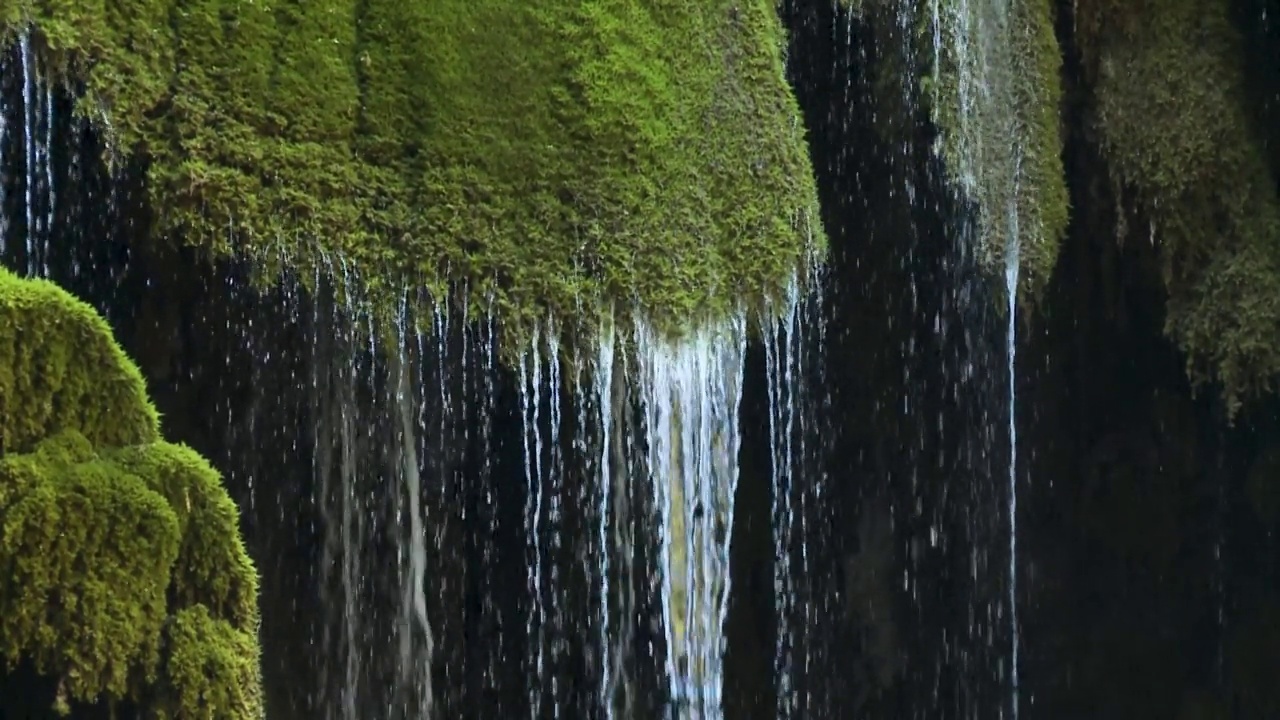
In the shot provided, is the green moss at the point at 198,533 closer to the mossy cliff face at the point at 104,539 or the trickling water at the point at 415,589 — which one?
the mossy cliff face at the point at 104,539

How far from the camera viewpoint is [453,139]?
4875mm

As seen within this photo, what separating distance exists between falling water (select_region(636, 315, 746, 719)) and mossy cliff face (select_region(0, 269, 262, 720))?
199 cm

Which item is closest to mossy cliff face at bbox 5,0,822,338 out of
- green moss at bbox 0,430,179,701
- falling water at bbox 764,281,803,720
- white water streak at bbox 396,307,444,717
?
white water streak at bbox 396,307,444,717

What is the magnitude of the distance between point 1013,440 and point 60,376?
4365mm

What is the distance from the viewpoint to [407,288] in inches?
192

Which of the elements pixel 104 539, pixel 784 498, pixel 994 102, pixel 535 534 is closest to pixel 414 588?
pixel 535 534

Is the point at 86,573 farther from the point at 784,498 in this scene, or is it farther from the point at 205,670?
the point at 784,498

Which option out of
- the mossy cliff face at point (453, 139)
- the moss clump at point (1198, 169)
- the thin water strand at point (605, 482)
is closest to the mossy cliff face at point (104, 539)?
the mossy cliff face at point (453, 139)

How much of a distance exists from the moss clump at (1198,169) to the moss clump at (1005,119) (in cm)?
24

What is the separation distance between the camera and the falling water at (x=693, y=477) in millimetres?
5148

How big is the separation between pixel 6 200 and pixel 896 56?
3.25 meters

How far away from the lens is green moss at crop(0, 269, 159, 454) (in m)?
3.25

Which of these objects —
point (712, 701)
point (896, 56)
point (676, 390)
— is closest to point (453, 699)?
point (712, 701)

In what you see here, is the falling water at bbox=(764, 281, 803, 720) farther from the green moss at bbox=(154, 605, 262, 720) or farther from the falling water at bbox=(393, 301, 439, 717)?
the green moss at bbox=(154, 605, 262, 720)
